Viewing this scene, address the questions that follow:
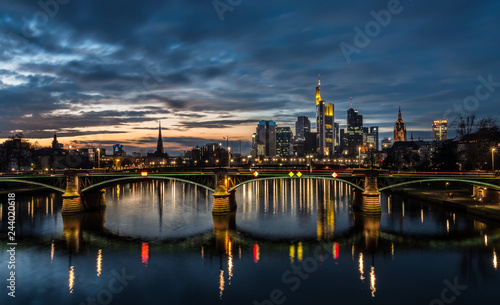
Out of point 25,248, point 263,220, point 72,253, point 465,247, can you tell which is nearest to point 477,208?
point 465,247

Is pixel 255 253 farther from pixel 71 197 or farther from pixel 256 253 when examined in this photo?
pixel 71 197

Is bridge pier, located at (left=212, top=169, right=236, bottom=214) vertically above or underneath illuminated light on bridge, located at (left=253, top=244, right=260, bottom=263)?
above

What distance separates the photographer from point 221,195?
2601 inches

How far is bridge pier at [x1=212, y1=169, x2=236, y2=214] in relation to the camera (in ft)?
213

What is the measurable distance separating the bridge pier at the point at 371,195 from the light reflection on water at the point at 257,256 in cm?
261

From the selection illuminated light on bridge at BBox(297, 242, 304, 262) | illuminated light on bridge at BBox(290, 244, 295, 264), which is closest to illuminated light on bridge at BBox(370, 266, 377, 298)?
illuminated light on bridge at BBox(297, 242, 304, 262)

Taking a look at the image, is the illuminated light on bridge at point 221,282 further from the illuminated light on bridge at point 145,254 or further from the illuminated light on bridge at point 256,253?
the illuminated light on bridge at point 145,254

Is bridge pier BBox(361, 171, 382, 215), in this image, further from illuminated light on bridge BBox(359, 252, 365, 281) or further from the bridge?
illuminated light on bridge BBox(359, 252, 365, 281)

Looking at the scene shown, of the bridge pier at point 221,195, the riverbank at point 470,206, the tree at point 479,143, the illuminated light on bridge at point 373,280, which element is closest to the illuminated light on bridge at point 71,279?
the illuminated light on bridge at point 373,280

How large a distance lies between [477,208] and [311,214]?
92.8ft

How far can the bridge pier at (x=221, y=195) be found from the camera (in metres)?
64.8

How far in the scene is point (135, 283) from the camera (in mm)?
33125

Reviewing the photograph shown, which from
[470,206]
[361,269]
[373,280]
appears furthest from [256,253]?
[470,206]

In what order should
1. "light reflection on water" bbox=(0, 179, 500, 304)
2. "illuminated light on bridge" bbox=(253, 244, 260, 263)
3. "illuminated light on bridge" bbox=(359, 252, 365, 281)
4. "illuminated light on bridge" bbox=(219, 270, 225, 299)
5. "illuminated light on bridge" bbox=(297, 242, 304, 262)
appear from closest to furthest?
"light reflection on water" bbox=(0, 179, 500, 304), "illuminated light on bridge" bbox=(219, 270, 225, 299), "illuminated light on bridge" bbox=(359, 252, 365, 281), "illuminated light on bridge" bbox=(253, 244, 260, 263), "illuminated light on bridge" bbox=(297, 242, 304, 262)
